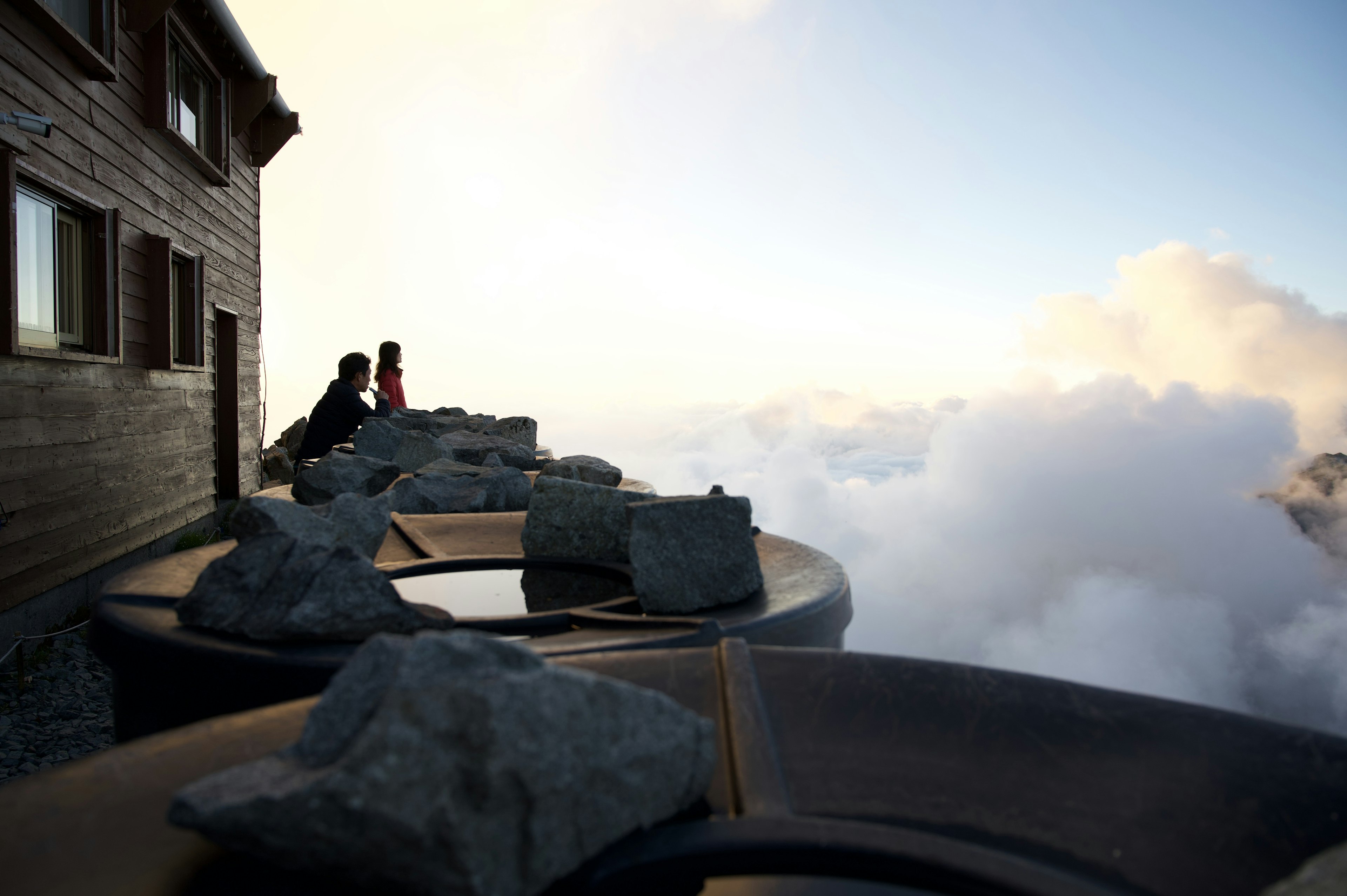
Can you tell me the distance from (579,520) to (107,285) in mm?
4992

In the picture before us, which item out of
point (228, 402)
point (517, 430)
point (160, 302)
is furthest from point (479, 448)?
point (228, 402)

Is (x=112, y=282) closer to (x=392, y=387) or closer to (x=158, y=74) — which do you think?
(x=158, y=74)

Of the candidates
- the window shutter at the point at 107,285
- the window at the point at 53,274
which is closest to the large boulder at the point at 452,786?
the window at the point at 53,274

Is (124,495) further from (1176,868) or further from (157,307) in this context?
(1176,868)

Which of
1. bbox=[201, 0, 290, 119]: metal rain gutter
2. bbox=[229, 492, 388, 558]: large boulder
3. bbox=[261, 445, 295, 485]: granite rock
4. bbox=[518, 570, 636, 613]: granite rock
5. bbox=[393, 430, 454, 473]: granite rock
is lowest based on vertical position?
bbox=[261, 445, 295, 485]: granite rock

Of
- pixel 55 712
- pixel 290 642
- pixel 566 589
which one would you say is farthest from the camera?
pixel 55 712

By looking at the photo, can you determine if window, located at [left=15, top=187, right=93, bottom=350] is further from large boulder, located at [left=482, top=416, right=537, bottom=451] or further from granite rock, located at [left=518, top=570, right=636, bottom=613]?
granite rock, located at [left=518, top=570, right=636, bottom=613]

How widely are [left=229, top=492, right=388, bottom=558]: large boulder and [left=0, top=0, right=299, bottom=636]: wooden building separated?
10.9ft

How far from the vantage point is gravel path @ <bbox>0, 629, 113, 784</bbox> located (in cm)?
356

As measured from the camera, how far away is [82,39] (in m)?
5.20

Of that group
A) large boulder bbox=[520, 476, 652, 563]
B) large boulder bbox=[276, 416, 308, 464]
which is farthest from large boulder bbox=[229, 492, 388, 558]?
large boulder bbox=[276, 416, 308, 464]

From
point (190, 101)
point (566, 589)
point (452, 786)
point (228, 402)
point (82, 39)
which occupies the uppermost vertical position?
point (190, 101)

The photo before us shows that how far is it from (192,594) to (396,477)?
8.57 feet

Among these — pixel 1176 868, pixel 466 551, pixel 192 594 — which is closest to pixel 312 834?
pixel 1176 868
